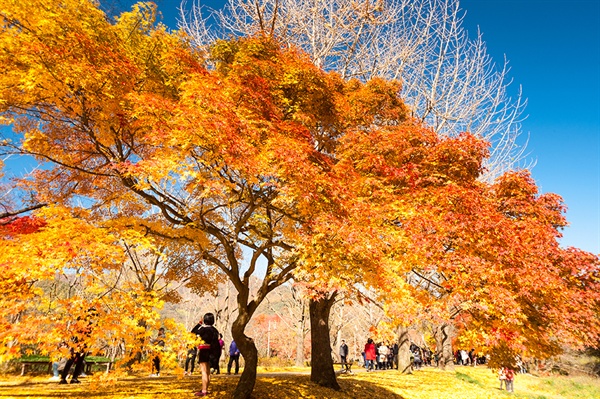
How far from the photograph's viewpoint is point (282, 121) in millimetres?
8609

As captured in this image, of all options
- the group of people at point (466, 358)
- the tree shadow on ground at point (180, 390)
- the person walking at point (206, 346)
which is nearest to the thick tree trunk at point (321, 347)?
the tree shadow on ground at point (180, 390)

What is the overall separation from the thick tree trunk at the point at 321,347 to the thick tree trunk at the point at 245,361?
281 cm

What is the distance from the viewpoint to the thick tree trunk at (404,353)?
59.4 ft

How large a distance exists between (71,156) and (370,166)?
756cm

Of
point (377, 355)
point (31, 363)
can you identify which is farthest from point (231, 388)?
point (377, 355)

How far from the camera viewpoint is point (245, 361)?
8320 millimetres

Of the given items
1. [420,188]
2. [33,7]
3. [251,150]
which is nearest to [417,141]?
[420,188]

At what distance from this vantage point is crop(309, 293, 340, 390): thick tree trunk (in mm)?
10555

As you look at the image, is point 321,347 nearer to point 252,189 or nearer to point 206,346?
point 206,346

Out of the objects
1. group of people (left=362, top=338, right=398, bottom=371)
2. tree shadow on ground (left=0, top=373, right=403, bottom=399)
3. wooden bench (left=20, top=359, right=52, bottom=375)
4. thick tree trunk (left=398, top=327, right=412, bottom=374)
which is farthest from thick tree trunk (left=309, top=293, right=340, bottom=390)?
wooden bench (left=20, top=359, right=52, bottom=375)

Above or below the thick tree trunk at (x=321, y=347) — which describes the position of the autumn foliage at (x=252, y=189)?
above

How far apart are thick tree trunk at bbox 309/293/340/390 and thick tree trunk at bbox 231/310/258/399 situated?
281 cm

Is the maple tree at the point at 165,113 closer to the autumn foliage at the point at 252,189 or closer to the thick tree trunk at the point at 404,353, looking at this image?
the autumn foliage at the point at 252,189

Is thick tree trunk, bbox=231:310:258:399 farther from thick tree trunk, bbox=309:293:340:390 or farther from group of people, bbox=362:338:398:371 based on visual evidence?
group of people, bbox=362:338:398:371
